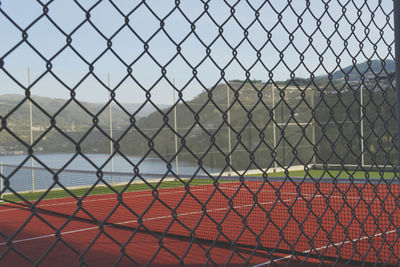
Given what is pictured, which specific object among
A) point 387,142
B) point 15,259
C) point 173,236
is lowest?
point 387,142

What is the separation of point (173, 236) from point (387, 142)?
51.3 feet

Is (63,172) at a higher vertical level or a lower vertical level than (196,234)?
lower

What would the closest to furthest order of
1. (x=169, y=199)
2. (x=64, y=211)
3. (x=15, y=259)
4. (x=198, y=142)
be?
(x=15, y=259)
(x=64, y=211)
(x=169, y=199)
(x=198, y=142)

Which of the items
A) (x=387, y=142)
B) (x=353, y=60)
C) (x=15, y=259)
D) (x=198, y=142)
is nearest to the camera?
(x=353, y=60)

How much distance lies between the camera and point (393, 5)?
2406 mm

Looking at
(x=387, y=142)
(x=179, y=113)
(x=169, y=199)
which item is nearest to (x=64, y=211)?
(x=169, y=199)

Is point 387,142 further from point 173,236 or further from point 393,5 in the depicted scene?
point 393,5

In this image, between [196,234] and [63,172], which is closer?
[196,234]

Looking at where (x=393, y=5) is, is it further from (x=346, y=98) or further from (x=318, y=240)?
(x=346, y=98)

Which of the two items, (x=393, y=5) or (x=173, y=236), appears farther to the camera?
(x=173, y=236)

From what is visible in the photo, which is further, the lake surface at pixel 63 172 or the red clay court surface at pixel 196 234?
the lake surface at pixel 63 172

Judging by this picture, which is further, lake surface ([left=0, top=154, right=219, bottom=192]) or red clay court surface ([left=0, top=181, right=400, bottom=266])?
lake surface ([left=0, top=154, right=219, bottom=192])

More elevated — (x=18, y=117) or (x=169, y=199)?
(x=18, y=117)

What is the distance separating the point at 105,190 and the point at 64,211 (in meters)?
3.86
